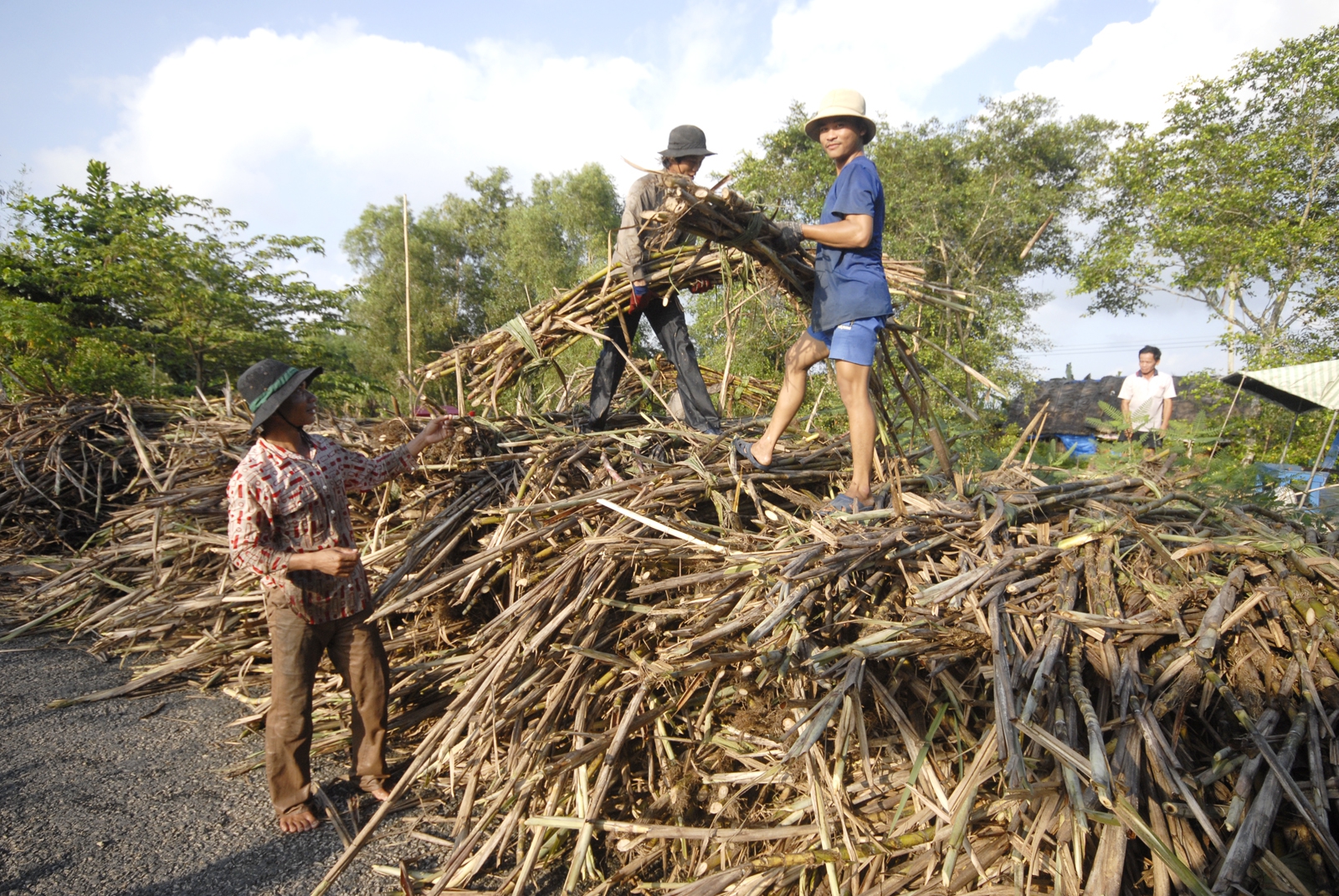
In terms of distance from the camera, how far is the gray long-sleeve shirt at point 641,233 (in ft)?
10.6

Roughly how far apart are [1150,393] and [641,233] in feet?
17.4

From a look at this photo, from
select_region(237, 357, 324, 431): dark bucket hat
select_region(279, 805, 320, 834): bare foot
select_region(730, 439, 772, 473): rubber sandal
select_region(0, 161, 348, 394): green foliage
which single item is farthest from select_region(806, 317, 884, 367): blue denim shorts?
select_region(0, 161, 348, 394): green foliage

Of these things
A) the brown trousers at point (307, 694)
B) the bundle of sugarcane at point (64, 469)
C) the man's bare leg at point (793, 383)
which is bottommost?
the brown trousers at point (307, 694)

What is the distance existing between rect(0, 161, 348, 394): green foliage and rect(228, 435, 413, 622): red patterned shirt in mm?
9591

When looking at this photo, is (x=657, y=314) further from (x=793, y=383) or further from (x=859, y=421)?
(x=859, y=421)

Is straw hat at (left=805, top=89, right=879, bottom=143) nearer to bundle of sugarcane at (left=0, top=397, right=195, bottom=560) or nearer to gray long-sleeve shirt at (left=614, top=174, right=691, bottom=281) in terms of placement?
gray long-sleeve shirt at (left=614, top=174, right=691, bottom=281)

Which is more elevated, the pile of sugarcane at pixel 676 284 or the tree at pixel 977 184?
the tree at pixel 977 184

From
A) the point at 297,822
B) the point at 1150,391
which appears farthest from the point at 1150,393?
the point at 297,822

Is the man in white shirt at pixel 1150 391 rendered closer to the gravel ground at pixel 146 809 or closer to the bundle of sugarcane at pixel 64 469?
the gravel ground at pixel 146 809

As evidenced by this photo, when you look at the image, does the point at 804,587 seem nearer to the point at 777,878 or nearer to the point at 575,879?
the point at 777,878

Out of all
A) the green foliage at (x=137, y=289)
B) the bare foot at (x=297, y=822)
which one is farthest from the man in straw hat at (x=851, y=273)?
the green foliage at (x=137, y=289)

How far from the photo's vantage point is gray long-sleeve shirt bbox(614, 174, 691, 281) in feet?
10.6

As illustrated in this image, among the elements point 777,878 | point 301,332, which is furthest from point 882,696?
point 301,332

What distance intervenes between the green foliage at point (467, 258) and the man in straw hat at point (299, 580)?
78.2 feet
